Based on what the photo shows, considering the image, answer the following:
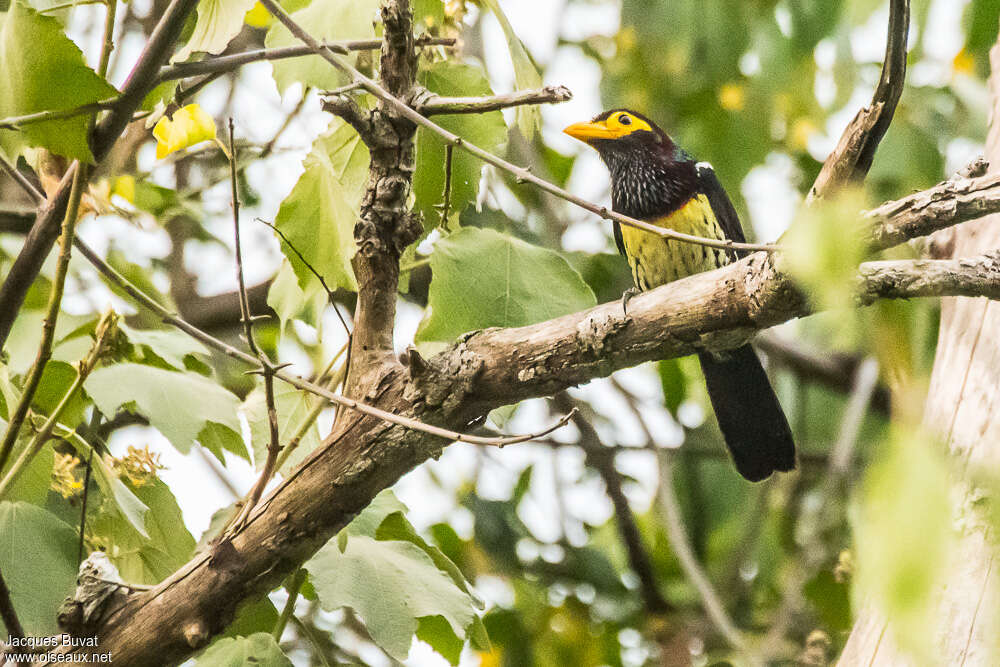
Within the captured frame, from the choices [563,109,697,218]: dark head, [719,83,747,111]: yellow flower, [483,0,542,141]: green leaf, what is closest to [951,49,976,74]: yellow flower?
[719,83,747,111]: yellow flower

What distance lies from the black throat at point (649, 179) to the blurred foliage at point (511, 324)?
281 mm

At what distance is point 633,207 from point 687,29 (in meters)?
0.74

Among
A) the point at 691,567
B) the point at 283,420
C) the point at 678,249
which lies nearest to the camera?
the point at 283,420

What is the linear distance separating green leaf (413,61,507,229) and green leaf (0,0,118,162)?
630 mm

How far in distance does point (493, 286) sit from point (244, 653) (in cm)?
77

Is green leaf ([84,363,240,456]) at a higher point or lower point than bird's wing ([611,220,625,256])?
lower

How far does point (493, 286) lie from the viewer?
1.84 m

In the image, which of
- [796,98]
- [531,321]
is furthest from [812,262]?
[796,98]

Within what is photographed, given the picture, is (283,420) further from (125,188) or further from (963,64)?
(963,64)

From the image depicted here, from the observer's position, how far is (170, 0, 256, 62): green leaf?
1624 mm

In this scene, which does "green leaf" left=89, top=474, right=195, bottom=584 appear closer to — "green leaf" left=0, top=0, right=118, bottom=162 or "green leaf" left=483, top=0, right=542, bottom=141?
"green leaf" left=0, top=0, right=118, bottom=162

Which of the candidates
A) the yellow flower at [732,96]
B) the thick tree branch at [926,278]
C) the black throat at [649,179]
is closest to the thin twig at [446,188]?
the thick tree branch at [926,278]

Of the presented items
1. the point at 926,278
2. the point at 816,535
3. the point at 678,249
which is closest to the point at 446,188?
the point at 926,278

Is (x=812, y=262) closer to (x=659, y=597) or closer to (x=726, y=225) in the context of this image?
(x=726, y=225)
